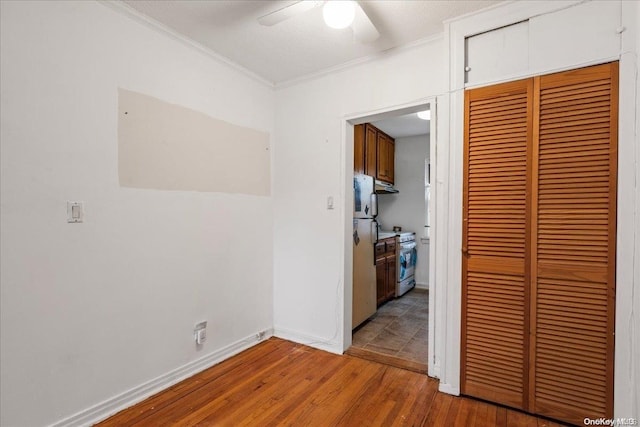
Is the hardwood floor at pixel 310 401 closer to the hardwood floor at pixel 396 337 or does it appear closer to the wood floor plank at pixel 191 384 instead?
the wood floor plank at pixel 191 384

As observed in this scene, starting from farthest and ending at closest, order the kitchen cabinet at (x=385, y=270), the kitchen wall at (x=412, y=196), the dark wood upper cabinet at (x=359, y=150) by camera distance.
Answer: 1. the kitchen wall at (x=412, y=196)
2. the kitchen cabinet at (x=385, y=270)
3. the dark wood upper cabinet at (x=359, y=150)

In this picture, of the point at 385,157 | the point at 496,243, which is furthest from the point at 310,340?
the point at 385,157

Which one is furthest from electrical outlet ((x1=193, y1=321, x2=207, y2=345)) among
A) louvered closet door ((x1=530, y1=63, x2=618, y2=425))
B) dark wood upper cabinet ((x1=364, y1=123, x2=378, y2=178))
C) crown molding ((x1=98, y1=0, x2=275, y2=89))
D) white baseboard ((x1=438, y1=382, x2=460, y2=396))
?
dark wood upper cabinet ((x1=364, y1=123, x2=378, y2=178))

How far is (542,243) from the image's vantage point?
185cm

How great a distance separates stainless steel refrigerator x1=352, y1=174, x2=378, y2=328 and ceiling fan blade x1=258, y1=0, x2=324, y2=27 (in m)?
1.70

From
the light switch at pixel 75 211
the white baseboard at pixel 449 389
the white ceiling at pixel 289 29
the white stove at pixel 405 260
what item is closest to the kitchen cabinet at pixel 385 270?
the white stove at pixel 405 260

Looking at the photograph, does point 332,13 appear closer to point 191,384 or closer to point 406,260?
point 191,384

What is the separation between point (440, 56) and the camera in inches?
89.4

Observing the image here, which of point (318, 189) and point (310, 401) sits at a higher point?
point (318, 189)

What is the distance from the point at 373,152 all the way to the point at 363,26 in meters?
2.30

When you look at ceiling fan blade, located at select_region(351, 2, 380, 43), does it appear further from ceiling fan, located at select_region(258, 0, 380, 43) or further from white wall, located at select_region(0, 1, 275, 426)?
white wall, located at select_region(0, 1, 275, 426)

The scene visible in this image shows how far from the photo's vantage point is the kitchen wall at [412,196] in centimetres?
503

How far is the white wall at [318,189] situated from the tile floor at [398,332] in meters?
0.35

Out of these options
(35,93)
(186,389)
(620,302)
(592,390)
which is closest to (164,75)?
(35,93)
